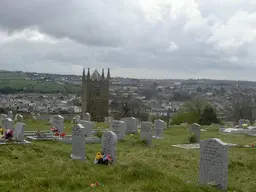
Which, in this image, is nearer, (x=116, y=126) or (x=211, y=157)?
(x=211, y=157)

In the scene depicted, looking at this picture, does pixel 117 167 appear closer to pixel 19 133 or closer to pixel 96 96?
pixel 19 133

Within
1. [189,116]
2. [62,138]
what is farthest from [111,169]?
[189,116]

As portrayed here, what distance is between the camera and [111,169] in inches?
414

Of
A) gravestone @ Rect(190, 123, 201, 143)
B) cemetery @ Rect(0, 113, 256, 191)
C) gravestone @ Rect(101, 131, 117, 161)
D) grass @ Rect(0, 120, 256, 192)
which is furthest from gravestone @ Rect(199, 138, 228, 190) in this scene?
gravestone @ Rect(190, 123, 201, 143)

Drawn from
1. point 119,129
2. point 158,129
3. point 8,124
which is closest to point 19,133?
point 8,124

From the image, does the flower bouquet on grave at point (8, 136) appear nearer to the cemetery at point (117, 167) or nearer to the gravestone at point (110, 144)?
the cemetery at point (117, 167)

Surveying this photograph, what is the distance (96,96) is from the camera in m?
58.4

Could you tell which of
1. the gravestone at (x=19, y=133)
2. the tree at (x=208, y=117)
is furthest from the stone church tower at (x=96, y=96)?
the gravestone at (x=19, y=133)

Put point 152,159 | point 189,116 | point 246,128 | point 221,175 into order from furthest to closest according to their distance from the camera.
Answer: point 189,116, point 246,128, point 152,159, point 221,175

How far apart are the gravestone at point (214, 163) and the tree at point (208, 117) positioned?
34.1 meters

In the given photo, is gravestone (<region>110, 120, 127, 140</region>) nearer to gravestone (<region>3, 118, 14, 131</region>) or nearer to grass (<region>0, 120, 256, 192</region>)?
grass (<region>0, 120, 256, 192</region>)

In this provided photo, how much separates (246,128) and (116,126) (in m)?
12.9

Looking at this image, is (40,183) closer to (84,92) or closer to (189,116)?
(189,116)

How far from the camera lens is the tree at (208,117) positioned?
1746 inches
